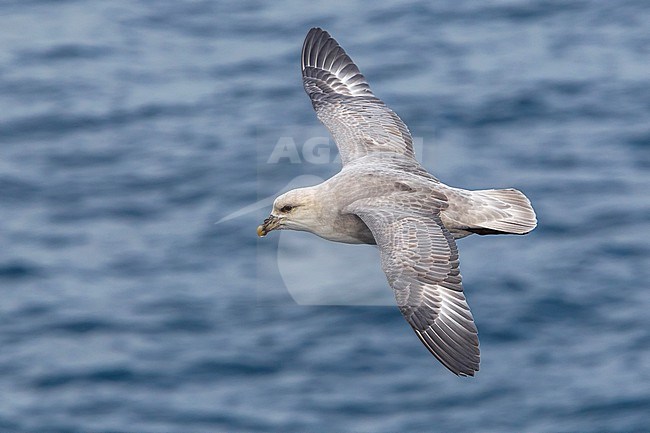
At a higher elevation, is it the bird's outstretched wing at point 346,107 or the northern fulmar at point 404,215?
the bird's outstretched wing at point 346,107

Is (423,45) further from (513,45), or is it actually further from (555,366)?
(555,366)

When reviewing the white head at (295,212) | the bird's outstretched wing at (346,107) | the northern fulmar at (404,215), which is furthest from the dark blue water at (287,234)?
the white head at (295,212)

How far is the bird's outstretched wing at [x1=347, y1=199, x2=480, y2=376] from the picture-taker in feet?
39.0

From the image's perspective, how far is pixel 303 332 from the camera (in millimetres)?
23984

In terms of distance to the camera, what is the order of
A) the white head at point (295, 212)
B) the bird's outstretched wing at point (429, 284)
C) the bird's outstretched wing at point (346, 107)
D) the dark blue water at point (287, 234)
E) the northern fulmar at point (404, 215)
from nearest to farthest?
the bird's outstretched wing at point (429, 284)
the northern fulmar at point (404, 215)
the white head at point (295, 212)
the bird's outstretched wing at point (346, 107)
the dark blue water at point (287, 234)

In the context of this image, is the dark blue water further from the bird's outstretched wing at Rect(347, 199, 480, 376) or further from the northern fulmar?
the bird's outstretched wing at Rect(347, 199, 480, 376)

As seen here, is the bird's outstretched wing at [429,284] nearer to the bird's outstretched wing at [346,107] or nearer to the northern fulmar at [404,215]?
the northern fulmar at [404,215]

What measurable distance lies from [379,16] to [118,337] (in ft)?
36.2

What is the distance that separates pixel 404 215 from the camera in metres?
12.6

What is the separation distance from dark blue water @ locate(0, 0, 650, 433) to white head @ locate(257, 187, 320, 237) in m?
9.67

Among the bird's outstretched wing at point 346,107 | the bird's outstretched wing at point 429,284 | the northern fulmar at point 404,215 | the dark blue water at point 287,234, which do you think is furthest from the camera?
the dark blue water at point 287,234

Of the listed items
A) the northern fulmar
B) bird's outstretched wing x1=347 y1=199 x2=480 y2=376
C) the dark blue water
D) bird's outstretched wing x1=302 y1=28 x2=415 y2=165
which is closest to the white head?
the northern fulmar

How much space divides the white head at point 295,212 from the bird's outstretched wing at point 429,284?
0.88 meters

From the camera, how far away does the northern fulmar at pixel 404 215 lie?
472 inches
